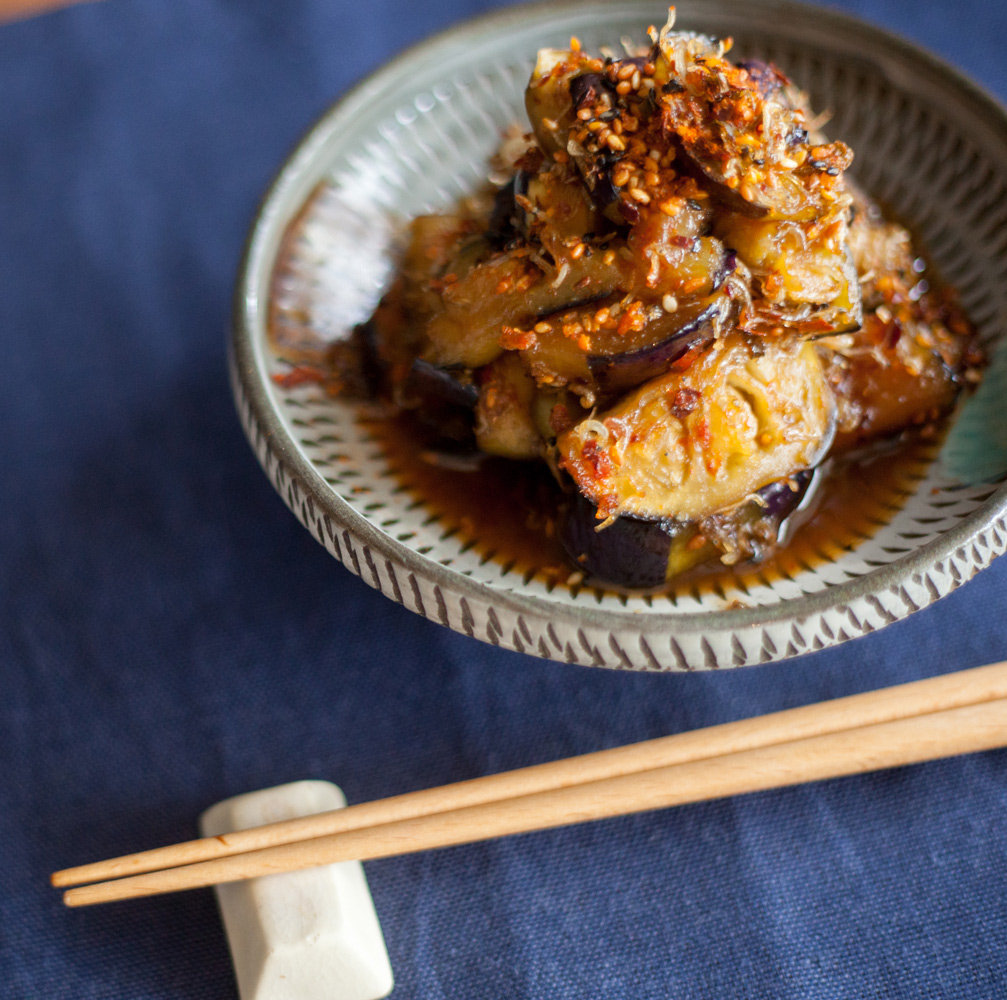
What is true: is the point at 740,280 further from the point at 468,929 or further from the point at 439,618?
the point at 468,929

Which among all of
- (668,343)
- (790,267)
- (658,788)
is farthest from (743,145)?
(658,788)

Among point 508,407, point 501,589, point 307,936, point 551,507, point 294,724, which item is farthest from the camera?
point 294,724

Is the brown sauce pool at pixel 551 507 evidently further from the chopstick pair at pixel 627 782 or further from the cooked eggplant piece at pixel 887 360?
the chopstick pair at pixel 627 782

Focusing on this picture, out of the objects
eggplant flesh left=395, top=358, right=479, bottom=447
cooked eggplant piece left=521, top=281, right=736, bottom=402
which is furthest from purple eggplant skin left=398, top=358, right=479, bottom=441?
cooked eggplant piece left=521, top=281, right=736, bottom=402

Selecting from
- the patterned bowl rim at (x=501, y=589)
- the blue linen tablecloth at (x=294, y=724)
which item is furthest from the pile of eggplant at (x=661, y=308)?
the blue linen tablecloth at (x=294, y=724)

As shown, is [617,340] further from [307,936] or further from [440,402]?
[307,936]

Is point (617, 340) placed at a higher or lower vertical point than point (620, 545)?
higher

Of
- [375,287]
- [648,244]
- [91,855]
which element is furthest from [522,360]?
[91,855]

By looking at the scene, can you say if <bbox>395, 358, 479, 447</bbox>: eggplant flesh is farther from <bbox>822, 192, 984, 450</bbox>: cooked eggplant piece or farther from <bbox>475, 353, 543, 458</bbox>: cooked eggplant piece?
<bbox>822, 192, 984, 450</bbox>: cooked eggplant piece
